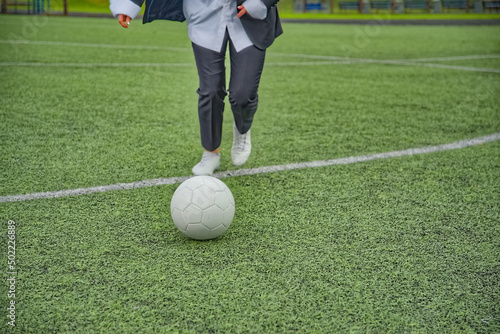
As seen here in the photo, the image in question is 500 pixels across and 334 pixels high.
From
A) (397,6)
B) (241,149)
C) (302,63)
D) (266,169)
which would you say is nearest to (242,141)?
(241,149)

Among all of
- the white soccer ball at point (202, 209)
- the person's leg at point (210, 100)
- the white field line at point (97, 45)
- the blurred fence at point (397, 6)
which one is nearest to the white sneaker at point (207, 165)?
the person's leg at point (210, 100)

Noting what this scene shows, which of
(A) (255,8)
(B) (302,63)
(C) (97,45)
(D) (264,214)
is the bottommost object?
(C) (97,45)

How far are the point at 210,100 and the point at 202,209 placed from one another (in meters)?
1.19

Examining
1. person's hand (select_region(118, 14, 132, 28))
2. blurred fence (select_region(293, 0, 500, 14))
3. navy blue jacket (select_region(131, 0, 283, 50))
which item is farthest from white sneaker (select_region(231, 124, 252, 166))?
blurred fence (select_region(293, 0, 500, 14))

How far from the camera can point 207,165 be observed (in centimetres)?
382

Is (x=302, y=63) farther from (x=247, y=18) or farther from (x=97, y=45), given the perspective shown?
(x=247, y=18)

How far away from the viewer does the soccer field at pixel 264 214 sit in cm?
214

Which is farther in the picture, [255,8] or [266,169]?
[266,169]

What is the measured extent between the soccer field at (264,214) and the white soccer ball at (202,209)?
0.08 meters

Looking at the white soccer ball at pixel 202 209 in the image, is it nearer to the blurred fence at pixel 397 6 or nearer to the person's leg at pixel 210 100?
the person's leg at pixel 210 100

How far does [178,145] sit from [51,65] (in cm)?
473

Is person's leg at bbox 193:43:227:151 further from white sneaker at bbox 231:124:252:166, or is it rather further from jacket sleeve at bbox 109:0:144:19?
jacket sleeve at bbox 109:0:144:19

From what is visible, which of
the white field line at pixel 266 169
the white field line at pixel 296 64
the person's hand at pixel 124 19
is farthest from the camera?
the white field line at pixel 296 64

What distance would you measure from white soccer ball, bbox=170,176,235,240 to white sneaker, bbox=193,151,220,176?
0.93m
